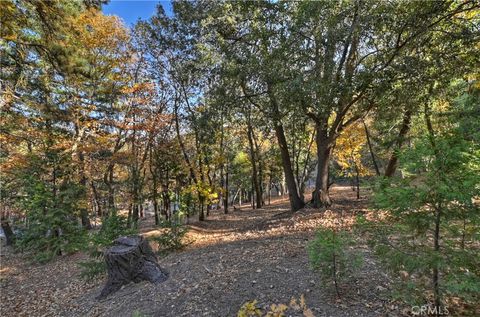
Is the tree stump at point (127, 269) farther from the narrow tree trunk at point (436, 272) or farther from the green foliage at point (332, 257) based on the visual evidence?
the narrow tree trunk at point (436, 272)

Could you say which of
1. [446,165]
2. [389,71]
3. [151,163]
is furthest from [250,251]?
[151,163]

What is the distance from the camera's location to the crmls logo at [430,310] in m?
2.50

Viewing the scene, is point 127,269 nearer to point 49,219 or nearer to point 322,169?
point 49,219

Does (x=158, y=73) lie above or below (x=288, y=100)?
above

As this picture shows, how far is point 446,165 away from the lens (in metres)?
2.30

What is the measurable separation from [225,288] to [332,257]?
1.75 m

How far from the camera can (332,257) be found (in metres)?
2.97

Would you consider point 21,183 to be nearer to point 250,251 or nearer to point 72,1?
point 72,1

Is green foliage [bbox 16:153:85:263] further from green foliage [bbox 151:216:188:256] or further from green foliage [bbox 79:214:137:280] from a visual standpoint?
green foliage [bbox 151:216:188:256]

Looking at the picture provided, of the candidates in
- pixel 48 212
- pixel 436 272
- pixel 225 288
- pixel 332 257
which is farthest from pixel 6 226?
pixel 436 272

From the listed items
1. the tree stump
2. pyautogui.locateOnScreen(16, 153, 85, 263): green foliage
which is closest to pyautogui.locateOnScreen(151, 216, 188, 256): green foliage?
the tree stump

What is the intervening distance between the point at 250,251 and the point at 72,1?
6.12 metres

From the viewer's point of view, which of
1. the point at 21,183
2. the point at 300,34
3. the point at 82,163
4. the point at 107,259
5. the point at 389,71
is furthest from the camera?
the point at 82,163

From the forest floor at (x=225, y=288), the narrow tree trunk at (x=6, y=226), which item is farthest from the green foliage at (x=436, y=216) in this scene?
the narrow tree trunk at (x=6, y=226)
